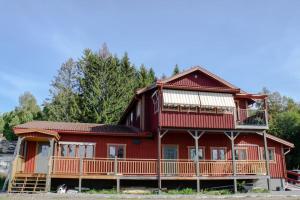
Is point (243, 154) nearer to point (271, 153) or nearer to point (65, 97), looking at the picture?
point (271, 153)

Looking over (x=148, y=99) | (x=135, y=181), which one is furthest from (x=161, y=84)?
(x=135, y=181)

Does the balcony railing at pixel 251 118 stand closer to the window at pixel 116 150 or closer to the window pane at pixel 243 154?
the window pane at pixel 243 154

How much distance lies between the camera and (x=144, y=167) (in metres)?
20.1

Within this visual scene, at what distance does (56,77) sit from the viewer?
45.7 metres

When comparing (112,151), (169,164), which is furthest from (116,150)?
(169,164)

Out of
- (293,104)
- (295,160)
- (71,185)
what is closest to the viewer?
(71,185)

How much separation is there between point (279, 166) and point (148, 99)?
11089mm

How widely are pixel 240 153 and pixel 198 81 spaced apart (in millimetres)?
6351

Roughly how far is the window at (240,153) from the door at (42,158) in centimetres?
1330

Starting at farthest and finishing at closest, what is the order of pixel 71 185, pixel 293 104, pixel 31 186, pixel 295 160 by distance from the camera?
1. pixel 293 104
2. pixel 295 160
3. pixel 71 185
4. pixel 31 186

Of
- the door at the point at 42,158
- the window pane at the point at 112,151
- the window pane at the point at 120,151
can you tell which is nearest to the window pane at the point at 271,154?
the window pane at the point at 120,151

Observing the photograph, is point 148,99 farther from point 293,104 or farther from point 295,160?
point 293,104

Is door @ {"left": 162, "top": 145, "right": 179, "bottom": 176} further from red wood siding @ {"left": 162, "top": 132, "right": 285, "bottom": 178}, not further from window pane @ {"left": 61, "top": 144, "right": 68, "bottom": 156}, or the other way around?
window pane @ {"left": 61, "top": 144, "right": 68, "bottom": 156}

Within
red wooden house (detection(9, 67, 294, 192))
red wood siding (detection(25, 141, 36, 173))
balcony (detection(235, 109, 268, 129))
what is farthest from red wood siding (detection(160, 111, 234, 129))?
red wood siding (detection(25, 141, 36, 173))
